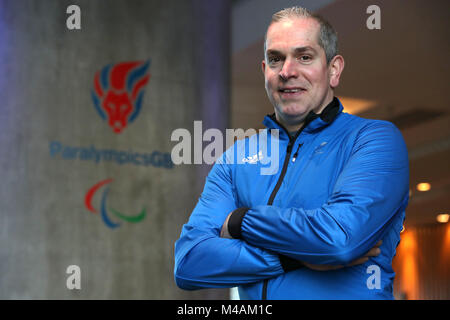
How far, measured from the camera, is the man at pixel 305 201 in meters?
1.80

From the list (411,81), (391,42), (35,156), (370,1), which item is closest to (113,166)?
(35,156)

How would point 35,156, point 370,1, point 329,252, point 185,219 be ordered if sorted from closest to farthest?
point 329,252
point 35,156
point 185,219
point 370,1

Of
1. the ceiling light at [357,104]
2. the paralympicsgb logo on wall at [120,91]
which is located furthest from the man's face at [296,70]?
the ceiling light at [357,104]

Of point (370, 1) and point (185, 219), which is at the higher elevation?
point (370, 1)

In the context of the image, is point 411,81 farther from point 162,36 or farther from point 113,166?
point 113,166

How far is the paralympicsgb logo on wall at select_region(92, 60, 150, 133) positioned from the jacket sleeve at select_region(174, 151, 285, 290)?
3723 millimetres

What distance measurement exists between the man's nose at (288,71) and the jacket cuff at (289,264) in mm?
600

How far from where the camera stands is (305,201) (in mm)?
1925

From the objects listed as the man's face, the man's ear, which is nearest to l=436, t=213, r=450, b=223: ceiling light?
the man's ear

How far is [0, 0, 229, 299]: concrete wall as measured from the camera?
528cm

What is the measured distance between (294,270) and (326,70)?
2.29 ft

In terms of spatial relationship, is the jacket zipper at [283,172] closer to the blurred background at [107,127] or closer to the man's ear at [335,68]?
the man's ear at [335,68]

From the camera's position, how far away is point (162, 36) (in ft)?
19.9

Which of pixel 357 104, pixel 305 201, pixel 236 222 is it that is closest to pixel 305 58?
pixel 305 201
